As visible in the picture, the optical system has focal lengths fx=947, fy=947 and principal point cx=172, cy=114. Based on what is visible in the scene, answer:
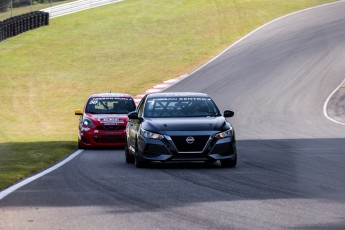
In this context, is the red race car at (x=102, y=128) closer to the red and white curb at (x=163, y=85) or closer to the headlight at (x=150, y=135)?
the headlight at (x=150, y=135)

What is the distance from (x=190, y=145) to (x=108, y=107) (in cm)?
963

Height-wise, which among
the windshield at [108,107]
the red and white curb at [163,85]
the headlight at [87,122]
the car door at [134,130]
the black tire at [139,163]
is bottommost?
the red and white curb at [163,85]

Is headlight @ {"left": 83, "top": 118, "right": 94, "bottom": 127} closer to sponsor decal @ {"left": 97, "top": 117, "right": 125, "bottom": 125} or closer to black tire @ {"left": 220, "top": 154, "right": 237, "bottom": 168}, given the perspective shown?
sponsor decal @ {"left": 97, "top": 117, "right": 125, "bottom": 125}

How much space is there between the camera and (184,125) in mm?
17625

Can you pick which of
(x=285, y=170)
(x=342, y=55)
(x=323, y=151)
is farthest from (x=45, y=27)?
(x=285, y=170)

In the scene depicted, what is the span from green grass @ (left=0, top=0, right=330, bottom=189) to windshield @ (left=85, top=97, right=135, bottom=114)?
1.94m

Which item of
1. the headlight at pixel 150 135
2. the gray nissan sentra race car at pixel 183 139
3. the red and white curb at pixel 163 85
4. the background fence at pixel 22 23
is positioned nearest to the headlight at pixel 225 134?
the gray nissan sentra race car at pixel 183 139

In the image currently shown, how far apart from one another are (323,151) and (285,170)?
5369 millimetres

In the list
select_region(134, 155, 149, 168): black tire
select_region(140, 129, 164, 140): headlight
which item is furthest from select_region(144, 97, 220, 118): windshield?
select_region(134, 155, 149, 168): black tire

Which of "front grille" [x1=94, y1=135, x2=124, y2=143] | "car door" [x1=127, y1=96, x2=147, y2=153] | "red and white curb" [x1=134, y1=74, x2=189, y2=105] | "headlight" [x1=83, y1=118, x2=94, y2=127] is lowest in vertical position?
"red and white curb" [x1=134, y1=74, x2=189, y2=105]

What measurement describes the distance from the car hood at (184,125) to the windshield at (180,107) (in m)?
0.59

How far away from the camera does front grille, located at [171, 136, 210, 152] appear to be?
1741 centimetres

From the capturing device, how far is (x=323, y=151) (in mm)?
21797

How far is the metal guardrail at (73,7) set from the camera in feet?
220
